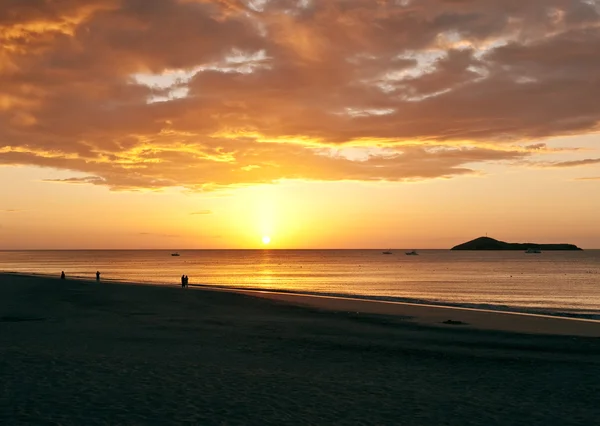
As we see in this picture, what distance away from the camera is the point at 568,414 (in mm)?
14922

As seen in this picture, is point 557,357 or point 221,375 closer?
point 221,375

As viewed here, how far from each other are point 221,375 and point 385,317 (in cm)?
2168

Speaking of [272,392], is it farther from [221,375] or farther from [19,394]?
[19,394]

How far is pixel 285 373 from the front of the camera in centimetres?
1936

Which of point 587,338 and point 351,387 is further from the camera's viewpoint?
point 587,338

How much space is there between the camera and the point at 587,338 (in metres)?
29.2

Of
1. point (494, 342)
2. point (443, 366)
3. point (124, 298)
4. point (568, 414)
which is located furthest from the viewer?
point (124, 298)

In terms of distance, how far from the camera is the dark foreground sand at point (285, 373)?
14219 mm

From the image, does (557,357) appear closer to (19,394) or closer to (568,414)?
(568,414)

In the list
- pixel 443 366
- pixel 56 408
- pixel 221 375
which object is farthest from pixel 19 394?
pixel 443 366

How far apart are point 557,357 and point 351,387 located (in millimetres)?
10902

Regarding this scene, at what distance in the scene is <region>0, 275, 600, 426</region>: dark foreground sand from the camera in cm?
1422

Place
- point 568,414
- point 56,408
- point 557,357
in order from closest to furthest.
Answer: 1. point 56,408
2. point 568,414
3. point 557,357

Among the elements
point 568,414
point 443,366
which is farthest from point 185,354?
point 568,414
